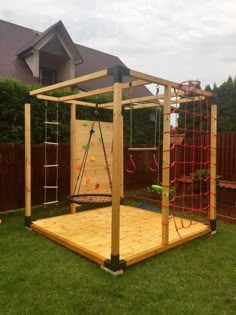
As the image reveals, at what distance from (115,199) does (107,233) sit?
1.35 metres

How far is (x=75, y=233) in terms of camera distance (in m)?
4.45

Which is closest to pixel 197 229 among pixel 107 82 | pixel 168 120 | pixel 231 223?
pixel 231 223

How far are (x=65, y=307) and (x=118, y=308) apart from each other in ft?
1.53

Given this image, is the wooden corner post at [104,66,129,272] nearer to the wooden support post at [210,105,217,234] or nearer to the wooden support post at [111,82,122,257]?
the wooden support post at [111,82,122,257]

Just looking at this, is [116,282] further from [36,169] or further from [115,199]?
[36,169]

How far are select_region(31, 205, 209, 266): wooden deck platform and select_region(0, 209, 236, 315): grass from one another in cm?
12

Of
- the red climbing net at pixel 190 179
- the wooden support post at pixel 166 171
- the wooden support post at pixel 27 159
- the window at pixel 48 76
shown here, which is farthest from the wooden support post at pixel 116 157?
the window at pixel 48 76

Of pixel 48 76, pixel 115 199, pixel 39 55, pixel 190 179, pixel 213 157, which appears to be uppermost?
pixel 39 55

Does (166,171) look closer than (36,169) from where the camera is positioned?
Yes

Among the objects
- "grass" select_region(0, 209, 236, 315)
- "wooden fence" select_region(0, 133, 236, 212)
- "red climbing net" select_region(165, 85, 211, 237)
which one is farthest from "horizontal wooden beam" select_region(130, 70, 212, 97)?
"grass" select_region(0, 209, 236, 315)

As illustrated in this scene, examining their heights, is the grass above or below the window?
below

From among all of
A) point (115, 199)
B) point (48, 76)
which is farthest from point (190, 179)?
point (48, 76)

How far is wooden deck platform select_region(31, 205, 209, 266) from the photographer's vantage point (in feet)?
12.2

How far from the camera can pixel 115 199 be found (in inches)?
130
